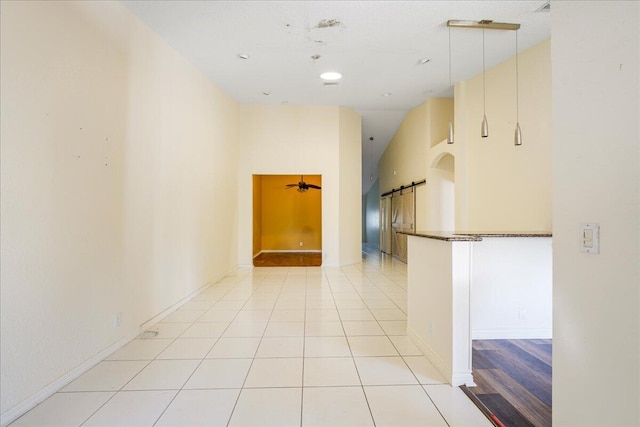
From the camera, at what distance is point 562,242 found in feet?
4.07

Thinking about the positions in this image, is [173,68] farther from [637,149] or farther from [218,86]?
[637,149]

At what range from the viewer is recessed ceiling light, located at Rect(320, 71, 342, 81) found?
5197 millimetres

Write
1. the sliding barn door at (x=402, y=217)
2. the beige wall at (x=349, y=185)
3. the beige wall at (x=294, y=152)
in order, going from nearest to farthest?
the beige wall at (x=294, y=152) < the beige wall at (x=349, y=185) < the sliding barn door at (x=402, y=217)

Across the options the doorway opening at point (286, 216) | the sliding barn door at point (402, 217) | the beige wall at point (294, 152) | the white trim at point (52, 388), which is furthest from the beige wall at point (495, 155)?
the white trim at point (52, 388)

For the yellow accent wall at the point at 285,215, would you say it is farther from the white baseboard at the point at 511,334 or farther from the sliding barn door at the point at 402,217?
the white baseboard at the point at 511,334

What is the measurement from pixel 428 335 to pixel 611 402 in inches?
64.1

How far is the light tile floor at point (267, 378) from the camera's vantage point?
186 centimetres

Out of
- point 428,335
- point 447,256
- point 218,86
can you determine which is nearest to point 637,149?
point 447,256

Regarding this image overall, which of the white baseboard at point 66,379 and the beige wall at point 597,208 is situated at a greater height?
the beige wall at point 597,208

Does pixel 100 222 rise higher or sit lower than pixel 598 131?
lower

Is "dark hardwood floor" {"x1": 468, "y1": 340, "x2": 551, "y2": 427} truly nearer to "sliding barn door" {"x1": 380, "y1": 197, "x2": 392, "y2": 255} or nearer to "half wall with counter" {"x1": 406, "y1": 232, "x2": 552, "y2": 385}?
"half wall with counter" {"x1": 406, "y1": 232, "x2": 552, "y2": 385}

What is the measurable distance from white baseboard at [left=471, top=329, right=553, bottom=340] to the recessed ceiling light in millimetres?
4458

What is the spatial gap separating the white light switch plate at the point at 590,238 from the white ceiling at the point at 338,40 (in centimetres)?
324

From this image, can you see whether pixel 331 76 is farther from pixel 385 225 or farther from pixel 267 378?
pixel 385 225
